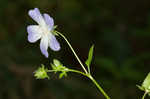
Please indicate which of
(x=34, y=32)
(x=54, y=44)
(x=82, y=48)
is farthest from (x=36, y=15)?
(x=82, y=48)

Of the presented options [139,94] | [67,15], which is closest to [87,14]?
[67,15]

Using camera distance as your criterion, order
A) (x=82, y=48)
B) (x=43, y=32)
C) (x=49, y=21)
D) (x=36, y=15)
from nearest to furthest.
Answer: (x=49, y=21) → (x=36, y=15) → (x=43, y=32) → (x=82, y=48)

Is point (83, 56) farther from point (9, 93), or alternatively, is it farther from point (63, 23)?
point (9, 93)

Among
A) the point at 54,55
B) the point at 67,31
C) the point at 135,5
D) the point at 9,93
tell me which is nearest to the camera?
the point at 9,93

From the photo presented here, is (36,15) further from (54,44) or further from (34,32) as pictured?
(54,44)

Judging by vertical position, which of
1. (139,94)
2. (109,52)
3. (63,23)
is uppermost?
(63,23)

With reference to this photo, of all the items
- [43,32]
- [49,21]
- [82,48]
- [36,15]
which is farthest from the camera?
[82,48]

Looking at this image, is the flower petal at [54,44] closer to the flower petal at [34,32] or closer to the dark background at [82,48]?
the flower petal at [34,32]
